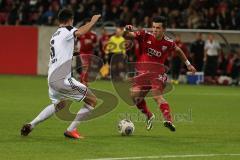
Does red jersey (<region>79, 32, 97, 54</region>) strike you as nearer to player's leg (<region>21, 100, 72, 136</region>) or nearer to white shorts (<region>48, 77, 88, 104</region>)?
white shorts (<region>48, 77, 88, 104</region>)

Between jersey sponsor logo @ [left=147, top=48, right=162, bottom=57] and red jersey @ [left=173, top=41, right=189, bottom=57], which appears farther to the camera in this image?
red jersey @ [left=173, top=41, right=189, bottom=57]

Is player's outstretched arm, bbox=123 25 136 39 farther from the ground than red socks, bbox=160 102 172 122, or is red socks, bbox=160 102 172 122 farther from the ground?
player's outstretched arm, bbox=123 25 136 39

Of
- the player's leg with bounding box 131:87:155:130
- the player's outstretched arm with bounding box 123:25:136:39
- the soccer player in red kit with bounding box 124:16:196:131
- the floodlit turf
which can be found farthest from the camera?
the player's leg with bounding box 131:87:155:130

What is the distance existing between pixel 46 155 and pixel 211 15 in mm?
21284

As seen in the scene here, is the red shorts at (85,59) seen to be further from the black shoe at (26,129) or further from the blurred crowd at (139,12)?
the black shoe at (26,129)

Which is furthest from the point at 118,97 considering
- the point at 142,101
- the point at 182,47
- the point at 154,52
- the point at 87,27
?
the point at 87,27

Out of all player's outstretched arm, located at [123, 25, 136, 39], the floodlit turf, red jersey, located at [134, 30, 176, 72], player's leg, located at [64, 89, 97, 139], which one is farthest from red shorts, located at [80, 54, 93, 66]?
player's leg, located at [64, 89, 97, 139]

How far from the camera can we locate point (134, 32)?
13.2m

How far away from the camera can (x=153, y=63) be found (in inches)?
538

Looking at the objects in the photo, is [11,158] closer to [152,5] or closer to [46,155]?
[46,155]

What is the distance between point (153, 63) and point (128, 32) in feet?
3.48

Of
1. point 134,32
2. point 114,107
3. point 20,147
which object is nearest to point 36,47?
point 114,107

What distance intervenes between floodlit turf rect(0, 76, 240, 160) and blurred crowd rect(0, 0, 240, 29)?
9080 millimetres

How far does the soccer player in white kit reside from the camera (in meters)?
12.0
